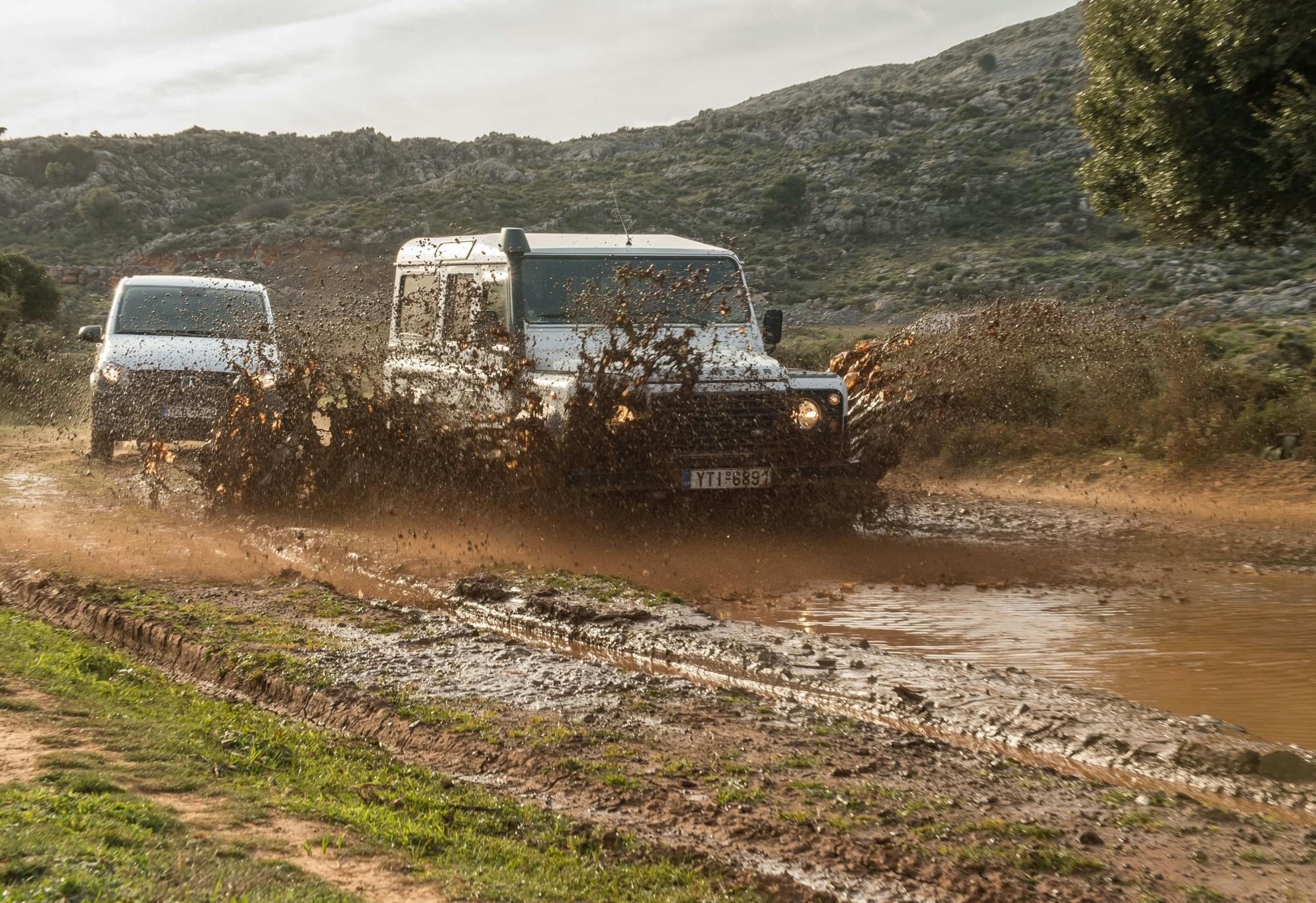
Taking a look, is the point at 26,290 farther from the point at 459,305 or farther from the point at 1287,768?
the point at 1287,768

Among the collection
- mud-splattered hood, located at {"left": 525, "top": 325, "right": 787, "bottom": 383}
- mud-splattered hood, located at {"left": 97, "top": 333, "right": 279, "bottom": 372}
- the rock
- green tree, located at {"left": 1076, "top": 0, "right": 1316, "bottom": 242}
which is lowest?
the rock

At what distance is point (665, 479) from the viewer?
27.9ft

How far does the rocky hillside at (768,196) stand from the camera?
4256 cm

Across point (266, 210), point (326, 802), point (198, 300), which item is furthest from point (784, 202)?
point (326, 802)

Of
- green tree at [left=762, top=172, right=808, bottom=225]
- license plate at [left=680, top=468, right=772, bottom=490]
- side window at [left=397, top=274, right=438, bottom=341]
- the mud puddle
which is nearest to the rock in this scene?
the mud puddle

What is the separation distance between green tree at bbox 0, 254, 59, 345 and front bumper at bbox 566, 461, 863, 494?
2318cm

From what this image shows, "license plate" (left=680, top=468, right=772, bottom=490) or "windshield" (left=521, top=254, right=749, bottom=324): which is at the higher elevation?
"windshield" (left=521, top=254, right=749, bottom=324)

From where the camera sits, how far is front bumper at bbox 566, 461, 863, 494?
8414 mm

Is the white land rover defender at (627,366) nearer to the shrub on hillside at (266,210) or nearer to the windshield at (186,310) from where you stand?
the windshield at (186,310)

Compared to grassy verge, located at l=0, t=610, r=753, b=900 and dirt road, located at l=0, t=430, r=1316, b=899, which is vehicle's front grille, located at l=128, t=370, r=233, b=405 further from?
grassy verge, located at l=0, t=610, r=753, b=900

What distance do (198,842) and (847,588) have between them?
507 centimetres

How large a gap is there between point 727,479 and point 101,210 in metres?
61.8

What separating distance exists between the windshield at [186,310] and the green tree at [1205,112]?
979 centimetres

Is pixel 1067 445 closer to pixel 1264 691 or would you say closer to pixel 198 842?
pixel 1264 691
